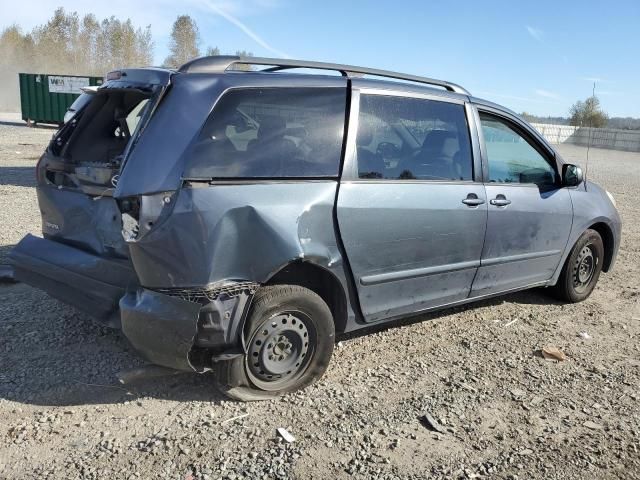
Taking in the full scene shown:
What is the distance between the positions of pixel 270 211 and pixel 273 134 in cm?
51

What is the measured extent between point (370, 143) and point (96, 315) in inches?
81.4

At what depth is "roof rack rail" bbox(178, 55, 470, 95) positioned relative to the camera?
10.6 ft

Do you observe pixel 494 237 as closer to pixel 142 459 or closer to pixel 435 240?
pixel 435 240

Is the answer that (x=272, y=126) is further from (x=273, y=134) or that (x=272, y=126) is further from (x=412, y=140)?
(x=412, y=140)

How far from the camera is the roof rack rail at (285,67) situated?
3236 mm

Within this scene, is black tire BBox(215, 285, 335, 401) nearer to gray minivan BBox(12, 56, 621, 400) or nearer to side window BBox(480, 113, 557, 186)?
gray minivan BBox(12, 56, 621, 400)

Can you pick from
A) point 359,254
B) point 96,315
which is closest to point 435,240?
point 359,254

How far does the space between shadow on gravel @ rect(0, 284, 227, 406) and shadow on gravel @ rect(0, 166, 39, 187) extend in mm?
7521

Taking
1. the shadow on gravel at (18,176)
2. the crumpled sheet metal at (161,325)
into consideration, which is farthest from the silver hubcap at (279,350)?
the shadow on gravel at (18,176)

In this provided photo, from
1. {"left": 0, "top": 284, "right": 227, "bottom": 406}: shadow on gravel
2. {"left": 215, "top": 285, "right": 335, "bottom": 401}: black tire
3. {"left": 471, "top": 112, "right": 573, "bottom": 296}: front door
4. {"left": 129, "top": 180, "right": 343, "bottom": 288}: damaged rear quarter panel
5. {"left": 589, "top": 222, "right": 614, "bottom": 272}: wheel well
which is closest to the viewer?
{"left": 129, "top": 180, "right": 343, "bottom": 288}: damaged rear quarter panel

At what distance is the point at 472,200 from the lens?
4.16 metres

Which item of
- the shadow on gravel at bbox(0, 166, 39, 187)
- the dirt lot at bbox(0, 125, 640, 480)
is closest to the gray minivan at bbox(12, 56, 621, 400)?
the dirt lot at bbox(0, 125, 640, 480)

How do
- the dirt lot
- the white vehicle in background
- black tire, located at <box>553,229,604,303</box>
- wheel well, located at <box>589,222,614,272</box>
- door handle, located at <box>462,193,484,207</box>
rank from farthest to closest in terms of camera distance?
wheel well, located at <box>589,222,614,272</box>
black tire, located at <box>553,229,604,303</box>
the white vehicle in background
door handle, located at <box>462,193,484,207</box>
the dirt lot

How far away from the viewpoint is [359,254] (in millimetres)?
3523
